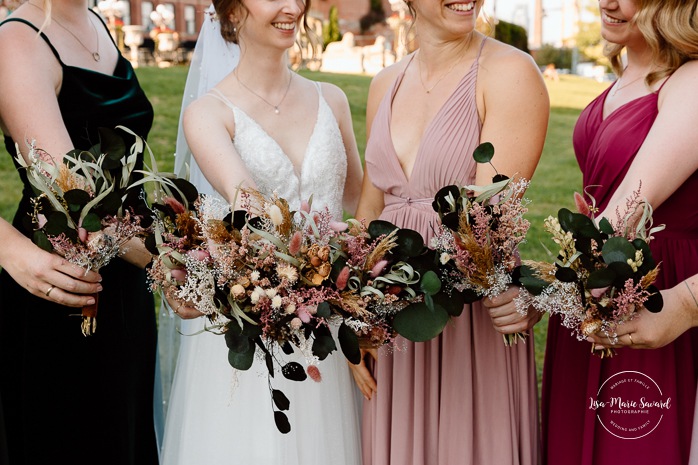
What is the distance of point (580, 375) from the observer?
3.03 metres

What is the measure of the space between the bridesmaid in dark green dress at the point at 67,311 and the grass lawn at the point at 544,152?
3.99 metres

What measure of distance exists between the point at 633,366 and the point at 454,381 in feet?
2.02

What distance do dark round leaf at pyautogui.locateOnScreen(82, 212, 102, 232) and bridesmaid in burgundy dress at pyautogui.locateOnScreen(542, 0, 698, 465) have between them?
63.9 inches

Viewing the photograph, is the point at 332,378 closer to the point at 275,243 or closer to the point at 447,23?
the point at 275,243

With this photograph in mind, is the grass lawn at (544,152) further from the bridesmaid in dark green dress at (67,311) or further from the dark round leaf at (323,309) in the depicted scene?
the dark round leaf at (323,309)

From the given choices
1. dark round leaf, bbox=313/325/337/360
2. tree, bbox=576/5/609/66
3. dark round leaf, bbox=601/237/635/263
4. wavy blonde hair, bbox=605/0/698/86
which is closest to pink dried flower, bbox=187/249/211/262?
dark round leaf, bbox=313/325/337/360

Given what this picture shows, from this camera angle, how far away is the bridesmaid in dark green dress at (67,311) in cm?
315

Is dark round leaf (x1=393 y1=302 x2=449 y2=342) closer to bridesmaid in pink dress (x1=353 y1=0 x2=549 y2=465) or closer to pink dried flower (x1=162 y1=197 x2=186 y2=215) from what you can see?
bridesmaid in pink dress (x1=353 y1=0 x2=549 y2=465)

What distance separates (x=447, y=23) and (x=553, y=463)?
1.65 m

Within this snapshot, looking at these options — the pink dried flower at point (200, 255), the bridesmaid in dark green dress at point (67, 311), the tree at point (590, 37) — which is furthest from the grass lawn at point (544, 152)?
the tree at point (590, 37)

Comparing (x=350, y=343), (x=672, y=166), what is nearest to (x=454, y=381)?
(x=350, y=343)

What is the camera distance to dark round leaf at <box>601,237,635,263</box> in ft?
7.48

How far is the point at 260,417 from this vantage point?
324 centimetres

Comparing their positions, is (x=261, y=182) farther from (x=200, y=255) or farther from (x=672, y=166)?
(x=672, y=166)
